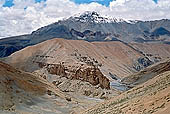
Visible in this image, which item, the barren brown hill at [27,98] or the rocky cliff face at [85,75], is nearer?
the barren brown hill at [27,98]

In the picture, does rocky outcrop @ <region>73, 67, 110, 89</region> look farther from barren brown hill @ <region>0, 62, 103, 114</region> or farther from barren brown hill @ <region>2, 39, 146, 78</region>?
barren brown hill @ <region>0, 62, 103, 114</region>

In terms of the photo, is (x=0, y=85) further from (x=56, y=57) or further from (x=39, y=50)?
(x=39, y=50)

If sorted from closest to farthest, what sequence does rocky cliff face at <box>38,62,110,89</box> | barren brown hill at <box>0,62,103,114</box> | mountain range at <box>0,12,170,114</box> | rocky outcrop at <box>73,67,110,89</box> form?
mountain range at <box>0,12,170,114</box>, barren brown hill at <box>0,62,103,114</box>, rocky outcrop at <box>73,67,110,89</box>, rocky cliff face at <box>38,62,110,89</box>

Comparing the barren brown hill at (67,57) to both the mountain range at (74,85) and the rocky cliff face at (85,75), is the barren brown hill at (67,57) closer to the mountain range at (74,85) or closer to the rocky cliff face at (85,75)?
the mountain range at (74,85)

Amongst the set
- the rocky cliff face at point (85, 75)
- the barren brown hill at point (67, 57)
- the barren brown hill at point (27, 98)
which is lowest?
the barren brown hill at point (67, 57)

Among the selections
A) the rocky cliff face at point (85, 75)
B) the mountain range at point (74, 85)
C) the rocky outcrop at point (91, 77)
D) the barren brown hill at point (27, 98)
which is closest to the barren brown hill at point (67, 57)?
the mountain range at point (74, 85)

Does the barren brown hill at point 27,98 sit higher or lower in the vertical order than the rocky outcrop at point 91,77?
higher

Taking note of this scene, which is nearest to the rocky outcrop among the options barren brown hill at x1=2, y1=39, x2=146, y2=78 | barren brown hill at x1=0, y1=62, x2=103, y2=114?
barren brown hill at x1=2, y1=39, x2=146, y2=78

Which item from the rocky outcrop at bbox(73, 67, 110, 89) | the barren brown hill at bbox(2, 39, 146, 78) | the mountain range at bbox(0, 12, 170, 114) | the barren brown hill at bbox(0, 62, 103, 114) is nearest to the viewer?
the mountain range at bbox(0, 12, 170, 114)

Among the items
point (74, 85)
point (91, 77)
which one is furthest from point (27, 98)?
point (91, 77)

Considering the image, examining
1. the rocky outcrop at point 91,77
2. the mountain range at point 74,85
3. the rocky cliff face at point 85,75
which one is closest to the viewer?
the mountain range at point 74,85

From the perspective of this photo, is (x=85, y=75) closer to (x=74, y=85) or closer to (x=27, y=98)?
(x=74, y=85)

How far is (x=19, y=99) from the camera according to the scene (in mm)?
47438

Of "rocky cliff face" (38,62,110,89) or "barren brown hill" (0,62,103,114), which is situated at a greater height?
"barren brown hill" (0,62,103,114)
